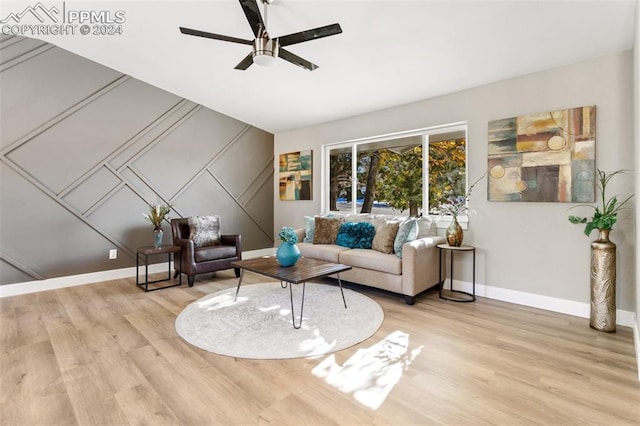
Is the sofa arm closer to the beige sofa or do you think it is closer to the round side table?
the beige sofa

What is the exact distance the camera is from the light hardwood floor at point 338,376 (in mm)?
1674

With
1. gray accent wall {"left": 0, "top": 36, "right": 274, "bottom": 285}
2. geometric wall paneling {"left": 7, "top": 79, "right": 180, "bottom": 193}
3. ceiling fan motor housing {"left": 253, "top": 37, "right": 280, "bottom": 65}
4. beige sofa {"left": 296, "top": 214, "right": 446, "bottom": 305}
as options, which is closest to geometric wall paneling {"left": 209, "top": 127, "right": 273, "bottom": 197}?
gray accent wall {"left": 0, "top": 36, "right": 274, "bottom": 285}

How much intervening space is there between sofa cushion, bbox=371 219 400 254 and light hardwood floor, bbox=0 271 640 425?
0.98 m

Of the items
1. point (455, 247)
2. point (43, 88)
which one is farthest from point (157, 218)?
point (455, 247)

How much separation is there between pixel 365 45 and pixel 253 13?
139 cm

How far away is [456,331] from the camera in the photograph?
2.74m

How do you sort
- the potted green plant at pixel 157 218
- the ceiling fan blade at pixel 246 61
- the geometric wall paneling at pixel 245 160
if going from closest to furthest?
the ceiling fan blade at pixel 246 61
the potted green plant at pixel 157 218
the geometric wall paneling at pixel 245 160

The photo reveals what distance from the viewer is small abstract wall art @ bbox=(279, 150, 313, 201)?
5.80m

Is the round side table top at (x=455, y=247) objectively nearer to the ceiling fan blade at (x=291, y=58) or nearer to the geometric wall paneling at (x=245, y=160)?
the ceiling fan blade at (x=291, y=58)

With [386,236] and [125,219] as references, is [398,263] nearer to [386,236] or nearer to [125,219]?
[386,236]

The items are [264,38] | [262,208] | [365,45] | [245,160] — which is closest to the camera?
[264,38]

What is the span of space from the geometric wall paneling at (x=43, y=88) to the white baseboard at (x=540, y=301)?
5555mm

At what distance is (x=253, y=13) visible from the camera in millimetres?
2256

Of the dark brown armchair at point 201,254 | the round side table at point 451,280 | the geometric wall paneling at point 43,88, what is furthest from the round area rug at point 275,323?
the geometric wall paneling at point 43,88
